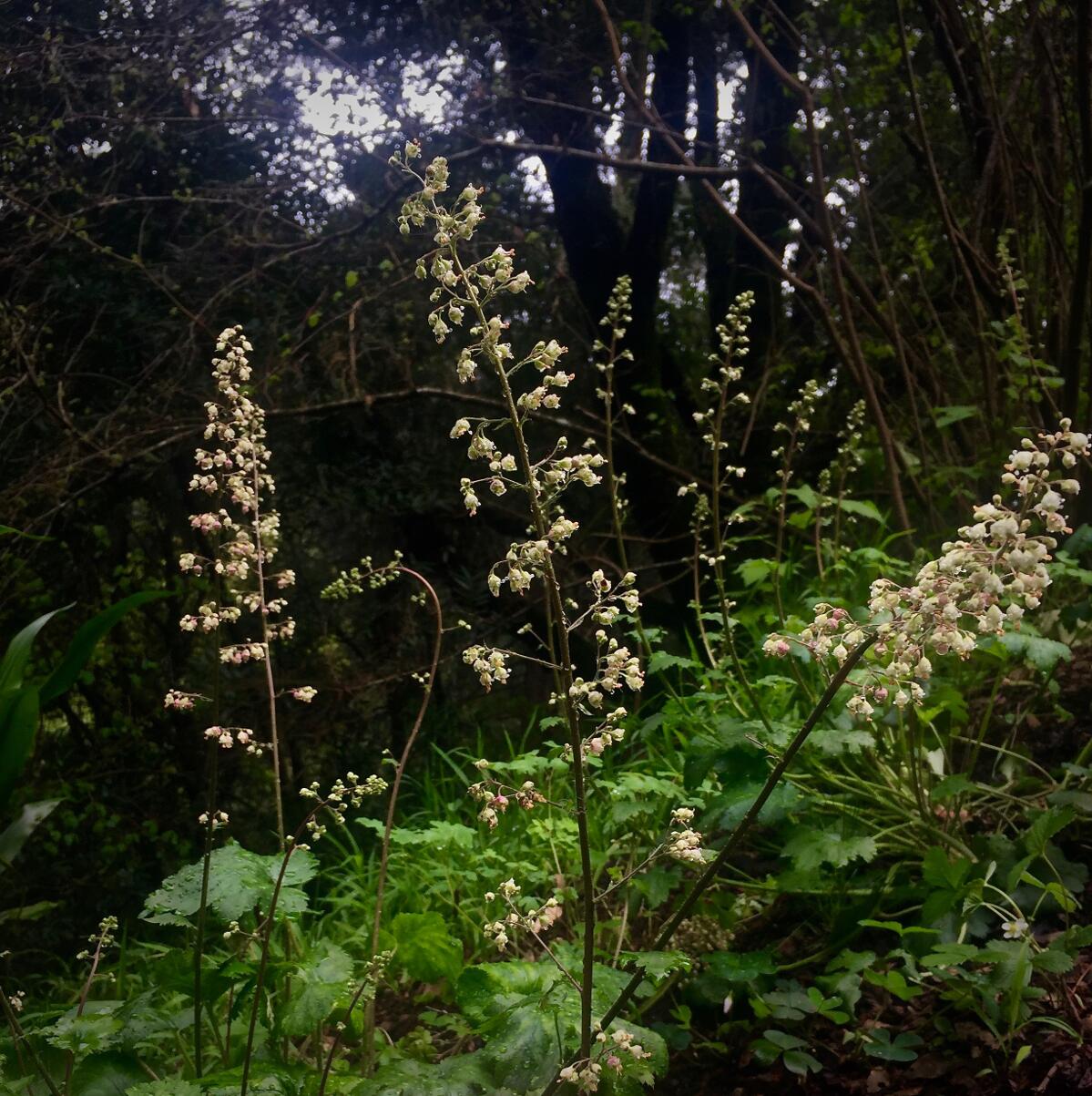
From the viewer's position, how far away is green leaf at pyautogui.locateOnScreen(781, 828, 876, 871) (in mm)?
1945

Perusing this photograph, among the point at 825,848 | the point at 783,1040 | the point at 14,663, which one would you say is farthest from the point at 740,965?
the point at 14,663

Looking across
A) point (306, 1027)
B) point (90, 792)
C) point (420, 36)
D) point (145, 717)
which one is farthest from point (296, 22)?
point (306, 1027)

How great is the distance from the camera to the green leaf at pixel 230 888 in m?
1.71

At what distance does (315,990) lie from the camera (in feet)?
5.62

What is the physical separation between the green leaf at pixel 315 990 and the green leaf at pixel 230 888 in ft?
0.35

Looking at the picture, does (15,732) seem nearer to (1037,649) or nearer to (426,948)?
(426,948)

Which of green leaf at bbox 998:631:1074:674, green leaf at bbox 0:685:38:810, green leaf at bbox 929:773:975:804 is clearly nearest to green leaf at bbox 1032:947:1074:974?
green leaf at bbox 929:773:975:804

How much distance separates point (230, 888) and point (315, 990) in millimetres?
219

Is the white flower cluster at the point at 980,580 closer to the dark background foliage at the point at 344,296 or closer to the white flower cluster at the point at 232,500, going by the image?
the white flower cluster at the point at 232,500

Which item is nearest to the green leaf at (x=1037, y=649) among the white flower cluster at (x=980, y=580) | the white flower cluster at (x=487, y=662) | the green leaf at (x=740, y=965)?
the green leaf at (x=740, y=965)

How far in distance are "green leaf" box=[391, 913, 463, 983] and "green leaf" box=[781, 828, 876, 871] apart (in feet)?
2.30

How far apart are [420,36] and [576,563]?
249 cm

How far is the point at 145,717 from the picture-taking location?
16.6ft

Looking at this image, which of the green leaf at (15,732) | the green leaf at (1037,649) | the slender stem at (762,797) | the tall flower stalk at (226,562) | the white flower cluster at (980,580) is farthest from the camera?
the green leaf at (1037,649)
